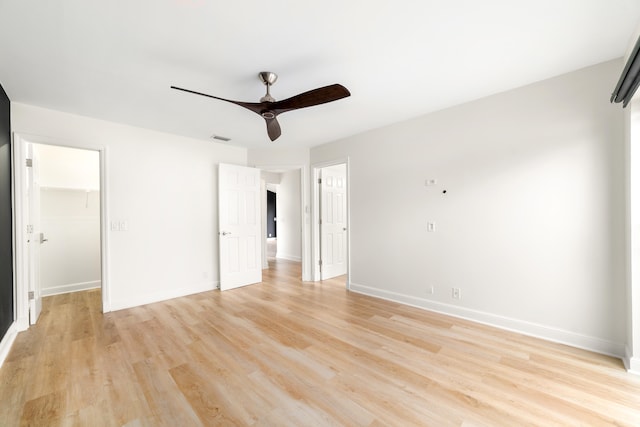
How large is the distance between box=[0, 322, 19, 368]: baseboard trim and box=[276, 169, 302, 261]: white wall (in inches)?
195

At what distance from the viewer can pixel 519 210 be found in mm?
2639

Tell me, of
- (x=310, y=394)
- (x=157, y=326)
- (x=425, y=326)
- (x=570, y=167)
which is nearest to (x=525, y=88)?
(x=570, y=167)

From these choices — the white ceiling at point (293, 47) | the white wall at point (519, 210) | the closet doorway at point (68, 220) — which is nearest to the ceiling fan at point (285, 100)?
the white ceiling at point (293, 47)

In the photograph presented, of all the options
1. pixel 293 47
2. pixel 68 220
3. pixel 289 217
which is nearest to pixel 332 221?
pixel 289 217

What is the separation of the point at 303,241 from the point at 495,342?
323cm

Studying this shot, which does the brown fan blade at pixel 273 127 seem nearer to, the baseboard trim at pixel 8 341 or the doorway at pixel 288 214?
the baseboard trim at pixel 8 341

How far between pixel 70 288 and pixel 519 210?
6.54 metres

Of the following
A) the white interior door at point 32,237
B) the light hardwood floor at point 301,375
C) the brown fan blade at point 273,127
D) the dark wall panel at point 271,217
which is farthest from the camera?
the dark wall panel at point 271,217

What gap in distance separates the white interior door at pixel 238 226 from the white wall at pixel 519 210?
2.33 meters

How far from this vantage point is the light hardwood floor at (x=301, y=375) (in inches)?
63.1

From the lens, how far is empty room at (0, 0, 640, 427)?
5.52 ft

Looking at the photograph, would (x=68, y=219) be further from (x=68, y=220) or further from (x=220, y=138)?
(x=220, y=138)

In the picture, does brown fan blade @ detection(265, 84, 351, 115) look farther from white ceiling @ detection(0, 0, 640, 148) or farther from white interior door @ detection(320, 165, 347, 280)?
white interior door @ detection(320, 165, 347, 280)

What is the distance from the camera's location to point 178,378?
197cm
